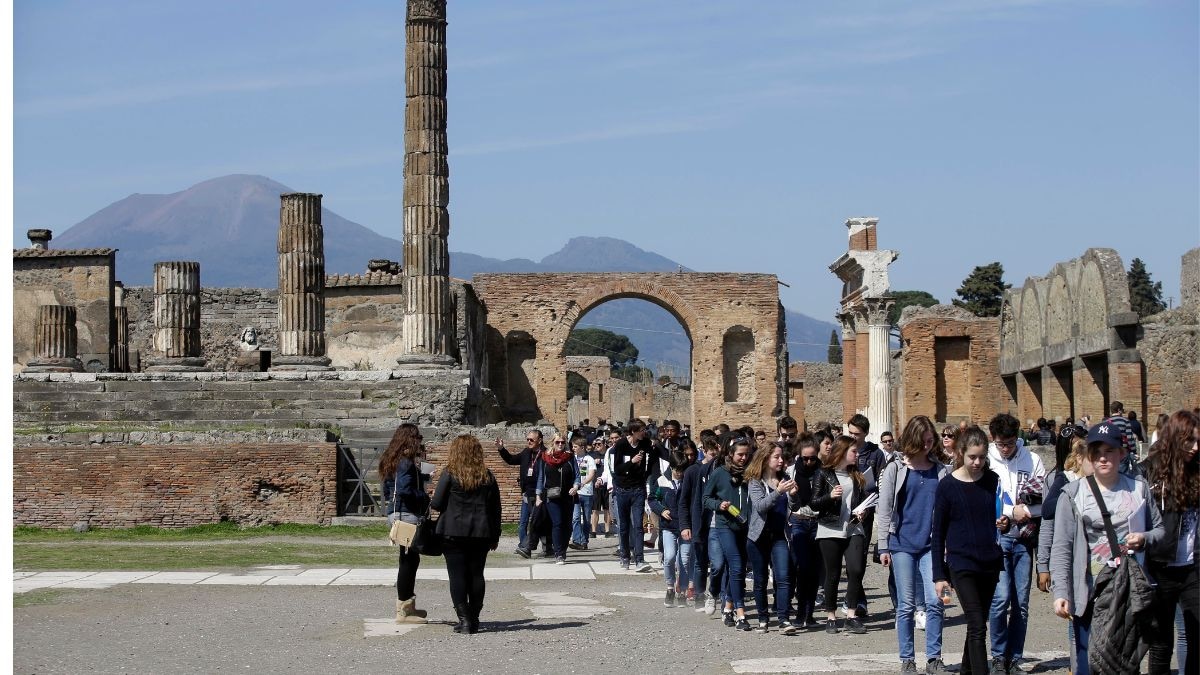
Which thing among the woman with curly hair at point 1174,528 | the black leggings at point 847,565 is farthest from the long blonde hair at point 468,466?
the woman with curly hair at point 1174,528

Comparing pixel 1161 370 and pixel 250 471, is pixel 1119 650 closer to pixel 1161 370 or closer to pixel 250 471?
pixel 250 471

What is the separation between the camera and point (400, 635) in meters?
11.3

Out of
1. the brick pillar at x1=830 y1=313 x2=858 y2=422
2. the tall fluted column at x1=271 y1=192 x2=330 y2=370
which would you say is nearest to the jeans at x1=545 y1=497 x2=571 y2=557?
the tall fluted column at x1=271 y1=192 x2=330 y2=370

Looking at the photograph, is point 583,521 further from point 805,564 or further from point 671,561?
point 805,564

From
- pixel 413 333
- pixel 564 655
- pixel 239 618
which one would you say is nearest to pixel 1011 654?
pixel 564 655

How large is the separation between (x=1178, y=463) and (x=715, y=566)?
17.7ft

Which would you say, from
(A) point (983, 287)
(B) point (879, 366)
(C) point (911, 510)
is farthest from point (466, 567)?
(A) point (983, 287)

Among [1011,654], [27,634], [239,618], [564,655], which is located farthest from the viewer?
[239,618]

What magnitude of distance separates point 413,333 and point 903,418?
17724 millimetres

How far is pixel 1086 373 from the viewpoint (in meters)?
34.2

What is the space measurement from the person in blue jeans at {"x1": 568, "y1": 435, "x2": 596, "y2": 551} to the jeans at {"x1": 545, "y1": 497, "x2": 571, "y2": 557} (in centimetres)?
60

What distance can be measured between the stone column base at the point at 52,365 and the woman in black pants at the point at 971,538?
77.1 feet

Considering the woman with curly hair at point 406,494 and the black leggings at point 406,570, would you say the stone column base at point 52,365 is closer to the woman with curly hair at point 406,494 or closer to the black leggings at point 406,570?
the woman with curly hair at point 406,494

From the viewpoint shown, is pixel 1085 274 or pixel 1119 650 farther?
pixel 1085 274
